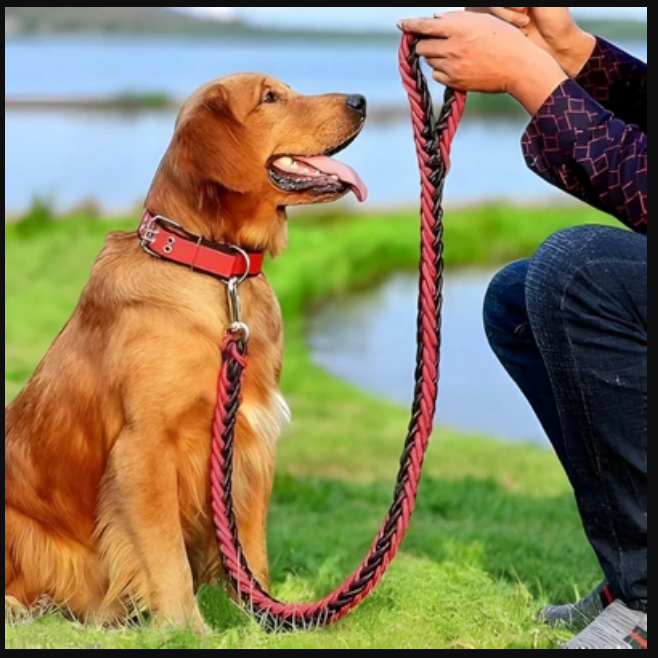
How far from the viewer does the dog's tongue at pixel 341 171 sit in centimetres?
345

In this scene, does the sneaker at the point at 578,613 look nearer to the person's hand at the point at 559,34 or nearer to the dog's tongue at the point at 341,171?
the dog's tongue at the point at 341,171

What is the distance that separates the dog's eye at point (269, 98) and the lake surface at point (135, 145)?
4.47 metres

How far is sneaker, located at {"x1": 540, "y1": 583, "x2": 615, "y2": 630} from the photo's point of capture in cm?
332

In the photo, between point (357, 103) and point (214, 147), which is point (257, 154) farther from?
point (357, 103)

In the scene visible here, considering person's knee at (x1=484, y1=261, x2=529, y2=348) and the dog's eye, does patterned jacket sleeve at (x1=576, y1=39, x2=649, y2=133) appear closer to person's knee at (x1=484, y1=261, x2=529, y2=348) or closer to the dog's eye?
person's knee at (x1=484, y1=261, x2=529, y2=348)

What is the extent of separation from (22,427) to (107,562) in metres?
0.51

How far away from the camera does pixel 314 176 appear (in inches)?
141

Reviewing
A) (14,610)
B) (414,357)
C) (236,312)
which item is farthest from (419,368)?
(414,357)

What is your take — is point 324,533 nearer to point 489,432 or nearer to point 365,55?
point 489,432

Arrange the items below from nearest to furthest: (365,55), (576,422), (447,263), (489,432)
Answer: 1. (576,422)
2. (489,432)
3. (447,263)
4. (365,55)

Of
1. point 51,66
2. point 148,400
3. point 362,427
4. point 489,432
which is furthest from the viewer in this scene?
point 51,66

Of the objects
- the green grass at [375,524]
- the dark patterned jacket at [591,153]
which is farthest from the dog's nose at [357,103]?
the green grass at [375,524]

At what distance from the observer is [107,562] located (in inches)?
134

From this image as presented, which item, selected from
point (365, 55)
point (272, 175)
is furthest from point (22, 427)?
point (365, 55)
